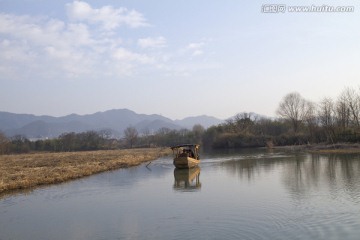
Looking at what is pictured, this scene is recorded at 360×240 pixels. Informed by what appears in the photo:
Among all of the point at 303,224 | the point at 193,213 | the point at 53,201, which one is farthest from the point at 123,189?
the point at 303,224

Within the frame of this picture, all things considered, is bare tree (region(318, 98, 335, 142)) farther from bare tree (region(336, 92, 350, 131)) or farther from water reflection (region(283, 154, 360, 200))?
water reflection (region(283, 154, 360, 200))

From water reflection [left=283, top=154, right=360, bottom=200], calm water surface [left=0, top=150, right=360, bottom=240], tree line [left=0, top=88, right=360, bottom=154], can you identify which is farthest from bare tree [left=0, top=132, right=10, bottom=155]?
water reflection [left=283, top=154, right=360, bottom=200]

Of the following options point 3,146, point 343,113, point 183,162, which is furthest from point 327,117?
point 3,146

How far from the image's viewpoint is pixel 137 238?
1264cm

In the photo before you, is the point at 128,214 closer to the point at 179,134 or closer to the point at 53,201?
the point at 53,201

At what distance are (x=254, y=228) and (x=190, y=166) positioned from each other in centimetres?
2570

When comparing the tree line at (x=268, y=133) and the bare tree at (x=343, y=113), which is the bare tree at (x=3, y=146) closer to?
the tree line at (x=268, y=133)

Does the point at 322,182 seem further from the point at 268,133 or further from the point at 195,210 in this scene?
the point at 268,133

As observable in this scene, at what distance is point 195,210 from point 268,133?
81.9 m

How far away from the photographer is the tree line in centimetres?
6625

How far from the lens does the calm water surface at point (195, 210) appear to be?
1300cm

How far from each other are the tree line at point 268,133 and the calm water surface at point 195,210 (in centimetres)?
3977

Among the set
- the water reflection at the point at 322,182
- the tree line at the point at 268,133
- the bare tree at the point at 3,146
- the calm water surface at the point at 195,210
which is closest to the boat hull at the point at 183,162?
the calm water surface at the point at 195,210

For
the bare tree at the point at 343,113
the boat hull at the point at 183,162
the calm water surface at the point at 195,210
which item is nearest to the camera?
the calm water surface at the point at 195,210
